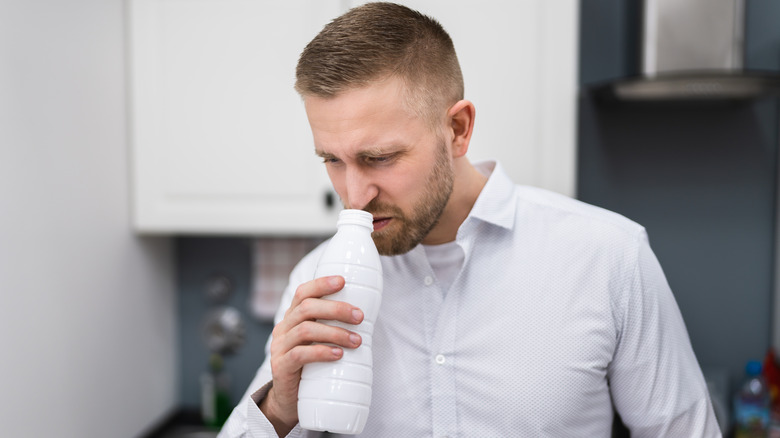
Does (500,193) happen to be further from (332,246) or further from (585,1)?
(585,1)

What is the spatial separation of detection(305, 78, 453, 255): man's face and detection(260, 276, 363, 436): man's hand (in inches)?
4.4

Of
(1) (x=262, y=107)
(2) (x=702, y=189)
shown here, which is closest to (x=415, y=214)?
(1) (x=262, y=107)

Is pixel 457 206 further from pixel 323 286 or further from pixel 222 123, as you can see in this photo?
pixel 222 123

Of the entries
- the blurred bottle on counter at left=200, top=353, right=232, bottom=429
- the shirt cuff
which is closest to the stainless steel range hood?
the shirt cuff

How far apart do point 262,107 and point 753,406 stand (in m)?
1.39

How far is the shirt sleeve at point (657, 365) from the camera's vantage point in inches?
32.4

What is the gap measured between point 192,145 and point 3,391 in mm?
661

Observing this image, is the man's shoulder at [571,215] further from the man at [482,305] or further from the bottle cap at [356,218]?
the bottle cap at [356,218]

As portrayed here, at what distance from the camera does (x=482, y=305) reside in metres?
0.85

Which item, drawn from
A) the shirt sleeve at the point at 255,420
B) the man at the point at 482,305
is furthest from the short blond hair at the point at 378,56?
the shirt sleeve at the point at 255,420

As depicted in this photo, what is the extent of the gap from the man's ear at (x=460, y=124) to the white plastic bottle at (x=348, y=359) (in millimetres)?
187

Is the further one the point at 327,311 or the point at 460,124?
the point at 460,124

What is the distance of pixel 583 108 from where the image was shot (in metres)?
1.60

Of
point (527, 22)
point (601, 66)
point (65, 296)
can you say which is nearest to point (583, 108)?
point (601, 66)
